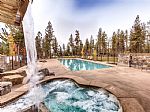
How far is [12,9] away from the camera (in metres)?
2.57

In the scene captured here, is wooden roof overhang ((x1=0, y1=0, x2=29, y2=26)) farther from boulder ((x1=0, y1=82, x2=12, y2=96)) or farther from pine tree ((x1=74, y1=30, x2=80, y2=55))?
pine tree ((x1=74, y1=30, x2=80, y2=55))

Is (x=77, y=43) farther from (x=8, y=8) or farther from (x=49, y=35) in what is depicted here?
(x=8, y=8)

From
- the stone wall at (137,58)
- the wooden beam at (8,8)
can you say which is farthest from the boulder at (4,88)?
the stone wall at (137,58)

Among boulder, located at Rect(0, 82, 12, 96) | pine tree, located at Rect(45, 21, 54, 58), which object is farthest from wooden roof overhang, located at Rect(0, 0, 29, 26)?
pine tree, located at Rect(45, 21, 54, 58)

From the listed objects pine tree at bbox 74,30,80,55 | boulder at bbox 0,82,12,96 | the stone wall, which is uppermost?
pine tree at bbox 74,30,80,55

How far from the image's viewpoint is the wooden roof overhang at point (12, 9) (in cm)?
227

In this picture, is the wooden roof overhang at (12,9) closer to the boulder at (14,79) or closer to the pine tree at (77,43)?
the boulder at (14,79)

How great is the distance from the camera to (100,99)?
6.08 meters

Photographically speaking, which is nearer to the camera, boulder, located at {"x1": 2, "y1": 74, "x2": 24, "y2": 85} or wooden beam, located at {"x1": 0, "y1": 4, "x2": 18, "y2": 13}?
wooden beam, located at {"x1": 0, "y1": 4, "x2": 18, "y2": 13}

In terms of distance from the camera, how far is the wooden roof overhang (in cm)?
227

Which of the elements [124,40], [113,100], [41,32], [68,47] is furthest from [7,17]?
[68,47]

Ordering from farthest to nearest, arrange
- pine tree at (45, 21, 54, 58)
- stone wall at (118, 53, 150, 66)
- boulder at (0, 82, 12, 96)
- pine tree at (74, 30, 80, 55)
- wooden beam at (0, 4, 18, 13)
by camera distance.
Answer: pine tree at (74, 30, 80, 55) → pine tree at (45, 21, 54, 58) → stone wall at (118, 53, 150, 66) → boulder at (0, 82, 12, 96) → wooden beam at (0, 4, 18, 13)

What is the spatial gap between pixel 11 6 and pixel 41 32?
43.5 meters

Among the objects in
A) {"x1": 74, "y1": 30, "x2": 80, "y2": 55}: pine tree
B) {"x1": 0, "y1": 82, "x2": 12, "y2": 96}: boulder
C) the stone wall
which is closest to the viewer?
{"x1": 0, "y1": 82, "x2": 12, "y2": 96}: boulder
